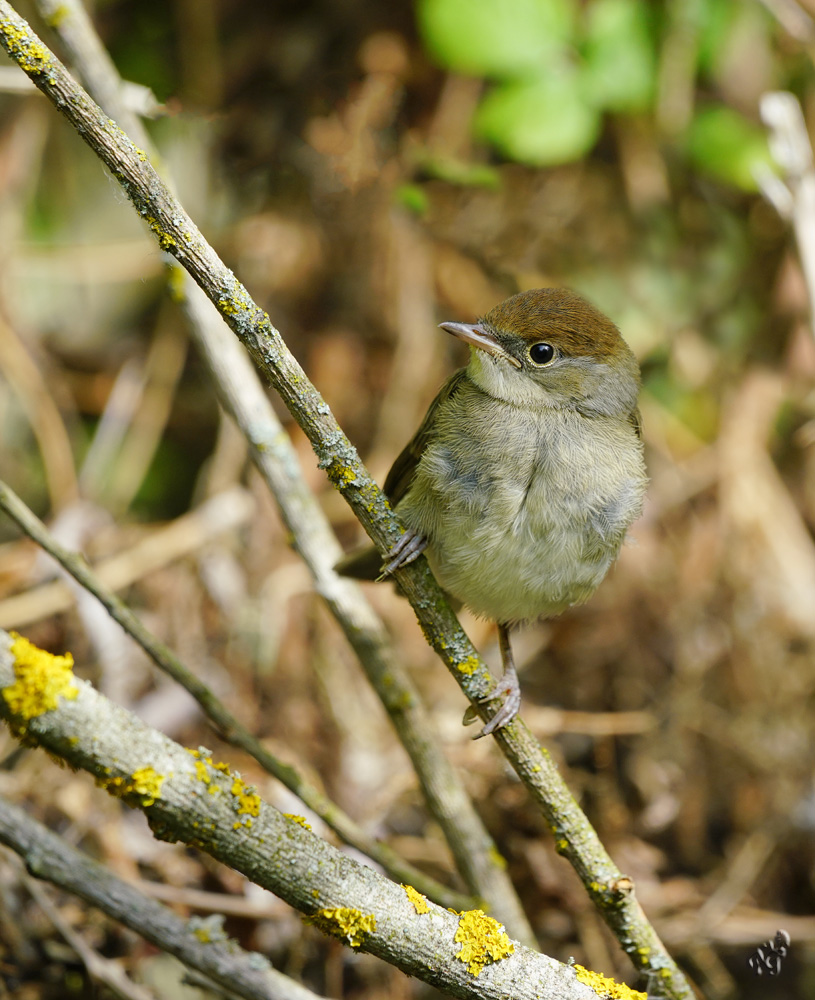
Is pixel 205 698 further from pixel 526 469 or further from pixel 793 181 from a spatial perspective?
pixel 793 181

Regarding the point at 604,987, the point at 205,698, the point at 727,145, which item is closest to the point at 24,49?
→ the point at 205,698

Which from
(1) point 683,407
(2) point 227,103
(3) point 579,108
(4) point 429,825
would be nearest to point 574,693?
(4) point 429,825

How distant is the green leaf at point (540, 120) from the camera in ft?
13.7

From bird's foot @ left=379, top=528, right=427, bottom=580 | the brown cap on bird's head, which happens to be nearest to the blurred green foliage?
the brown cap on bird's head

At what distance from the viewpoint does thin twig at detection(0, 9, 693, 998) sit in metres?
1.66

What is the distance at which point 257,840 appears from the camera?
1.70m

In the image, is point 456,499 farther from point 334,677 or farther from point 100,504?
point 100,504

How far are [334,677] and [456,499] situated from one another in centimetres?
171

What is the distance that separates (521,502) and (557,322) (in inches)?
22.7

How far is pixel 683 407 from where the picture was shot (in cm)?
471

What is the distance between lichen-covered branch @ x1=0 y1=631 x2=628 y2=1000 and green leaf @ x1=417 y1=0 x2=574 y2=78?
140 inches

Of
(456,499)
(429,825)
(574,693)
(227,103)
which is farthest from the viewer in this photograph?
(227,103)

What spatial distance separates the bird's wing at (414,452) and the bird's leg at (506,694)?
52cm

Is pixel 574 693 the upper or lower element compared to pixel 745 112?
lower
